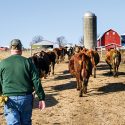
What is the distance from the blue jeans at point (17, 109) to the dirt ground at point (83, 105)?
4338 millimetres

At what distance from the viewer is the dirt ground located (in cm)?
1265

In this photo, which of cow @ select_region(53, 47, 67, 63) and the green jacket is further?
cow @ select_region(53, 47, 67, 63)

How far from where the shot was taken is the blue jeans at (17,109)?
25.9ft

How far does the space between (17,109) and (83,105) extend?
7.57 metres

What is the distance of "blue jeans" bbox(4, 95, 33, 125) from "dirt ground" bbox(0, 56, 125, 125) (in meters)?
4.34

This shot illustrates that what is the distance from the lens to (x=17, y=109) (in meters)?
7.92

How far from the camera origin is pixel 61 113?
45.2ft

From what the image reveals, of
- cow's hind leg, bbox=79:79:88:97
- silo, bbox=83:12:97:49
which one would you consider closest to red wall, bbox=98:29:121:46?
silo, bbox=83:12:97:49

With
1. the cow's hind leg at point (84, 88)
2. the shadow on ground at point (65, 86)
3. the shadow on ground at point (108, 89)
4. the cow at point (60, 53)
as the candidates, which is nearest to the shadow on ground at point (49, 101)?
the cow's hind leg at point (84, 88)

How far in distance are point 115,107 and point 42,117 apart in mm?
2861

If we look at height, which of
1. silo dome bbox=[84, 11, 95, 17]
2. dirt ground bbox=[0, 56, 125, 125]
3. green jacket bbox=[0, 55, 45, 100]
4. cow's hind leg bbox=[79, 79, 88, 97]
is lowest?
dirt ground bbox=[0, 56, 125, 125]

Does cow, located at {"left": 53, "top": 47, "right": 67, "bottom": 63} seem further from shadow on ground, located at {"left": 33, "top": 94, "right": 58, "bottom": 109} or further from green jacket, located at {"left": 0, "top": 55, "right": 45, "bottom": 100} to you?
green jacket, located at {"left": 0, "top": 55, "right": 45, "bottom": 100}

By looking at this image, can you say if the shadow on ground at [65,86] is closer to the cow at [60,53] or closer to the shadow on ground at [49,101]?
the shadow on ground at [49,101]

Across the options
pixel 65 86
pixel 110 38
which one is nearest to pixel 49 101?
pixel 65 86
